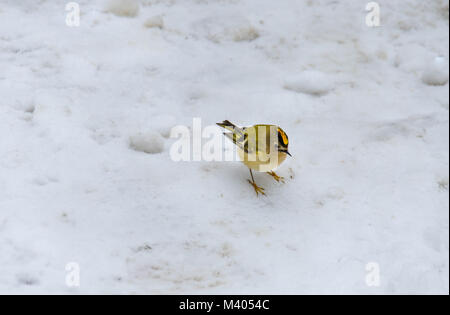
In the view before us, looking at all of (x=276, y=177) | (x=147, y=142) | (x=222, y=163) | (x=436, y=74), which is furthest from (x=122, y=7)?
(x=436, y=74)

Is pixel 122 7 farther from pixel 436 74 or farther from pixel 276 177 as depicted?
pixel 436 74

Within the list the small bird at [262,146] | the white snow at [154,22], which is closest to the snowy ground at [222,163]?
the white snow at [154,22]

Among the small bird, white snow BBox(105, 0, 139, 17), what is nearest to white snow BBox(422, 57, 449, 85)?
the small bird

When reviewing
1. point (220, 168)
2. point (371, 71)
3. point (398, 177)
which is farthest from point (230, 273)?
point (371, 71)

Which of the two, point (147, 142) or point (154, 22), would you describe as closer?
point (147, 142)

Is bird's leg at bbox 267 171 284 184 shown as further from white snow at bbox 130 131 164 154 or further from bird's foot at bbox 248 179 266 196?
white snow at bbox 130 131 164 154
